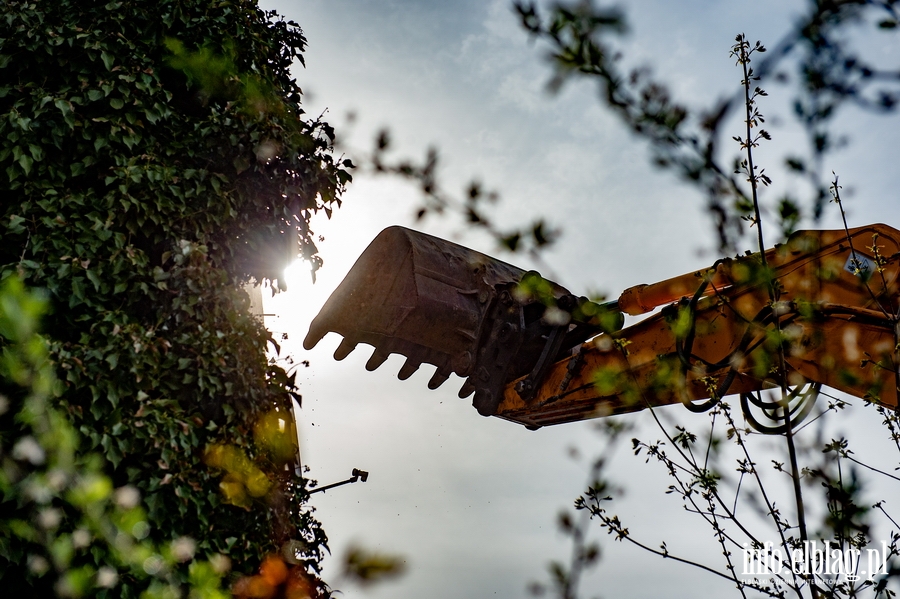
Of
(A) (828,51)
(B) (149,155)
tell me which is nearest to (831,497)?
(A) (828,51)

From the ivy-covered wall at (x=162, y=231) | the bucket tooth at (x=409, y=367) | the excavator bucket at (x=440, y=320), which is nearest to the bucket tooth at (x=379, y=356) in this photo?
the excavator bucket at (x=440, y=320)

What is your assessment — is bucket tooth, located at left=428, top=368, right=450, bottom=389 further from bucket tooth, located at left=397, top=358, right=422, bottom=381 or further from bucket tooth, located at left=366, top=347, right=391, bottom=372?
bucket tooth, located at left=366, top=347, right=391, bottom=372

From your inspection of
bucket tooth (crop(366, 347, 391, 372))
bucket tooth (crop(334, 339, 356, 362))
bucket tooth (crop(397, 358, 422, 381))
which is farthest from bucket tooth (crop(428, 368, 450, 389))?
A: bucket tooth (crop(334, 339, 356, 362))

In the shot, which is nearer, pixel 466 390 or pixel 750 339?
pixel 750 339

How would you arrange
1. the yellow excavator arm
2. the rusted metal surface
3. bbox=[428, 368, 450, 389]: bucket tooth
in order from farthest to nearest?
bbox=[428, 368, 450, 389]: bucket tooth → the yellow excavator arm → the rusted metal surface

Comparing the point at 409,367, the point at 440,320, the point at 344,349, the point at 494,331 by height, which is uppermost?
the point at 494,331

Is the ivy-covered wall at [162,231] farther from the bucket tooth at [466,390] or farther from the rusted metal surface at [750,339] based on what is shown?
the rusted metal surface at [750,339]

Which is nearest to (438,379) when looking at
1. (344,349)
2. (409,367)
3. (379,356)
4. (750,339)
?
(409,367)

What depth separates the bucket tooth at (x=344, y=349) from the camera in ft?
16.4

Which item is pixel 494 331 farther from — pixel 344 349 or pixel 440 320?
pixel 344 349

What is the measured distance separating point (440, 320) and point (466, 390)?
0.58m

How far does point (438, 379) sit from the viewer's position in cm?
498

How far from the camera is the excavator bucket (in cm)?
479

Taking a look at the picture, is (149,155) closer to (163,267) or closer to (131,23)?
(163,267)
